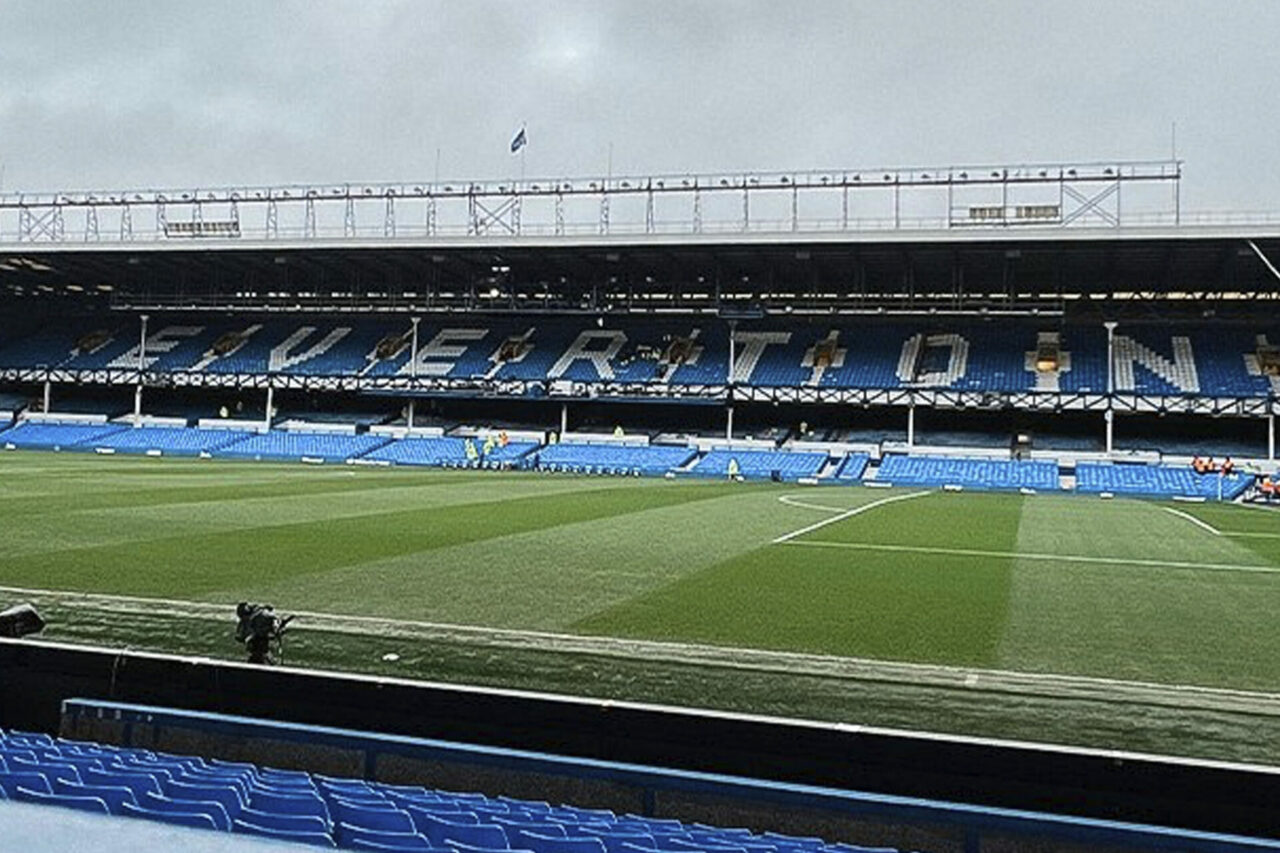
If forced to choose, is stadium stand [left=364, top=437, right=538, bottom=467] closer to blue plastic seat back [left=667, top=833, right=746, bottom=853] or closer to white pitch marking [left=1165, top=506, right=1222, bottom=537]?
white pitch marking [left=1165, top=506, right=1222, bottom=537]

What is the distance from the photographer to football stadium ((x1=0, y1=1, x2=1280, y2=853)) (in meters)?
Answer: 5.75

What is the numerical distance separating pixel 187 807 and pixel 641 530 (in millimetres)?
18284

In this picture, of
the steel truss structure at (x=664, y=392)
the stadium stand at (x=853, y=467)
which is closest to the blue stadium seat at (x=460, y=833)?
the stadium stand at (x=853, y=467)

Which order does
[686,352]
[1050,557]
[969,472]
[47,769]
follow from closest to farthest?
[47,769] < [1050,557] < [969,472] < [686,352]

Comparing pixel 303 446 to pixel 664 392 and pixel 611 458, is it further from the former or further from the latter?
pixel 664 392

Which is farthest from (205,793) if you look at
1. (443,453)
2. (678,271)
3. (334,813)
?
(678,271)

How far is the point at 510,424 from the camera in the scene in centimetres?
5988

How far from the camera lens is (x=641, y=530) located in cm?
2236

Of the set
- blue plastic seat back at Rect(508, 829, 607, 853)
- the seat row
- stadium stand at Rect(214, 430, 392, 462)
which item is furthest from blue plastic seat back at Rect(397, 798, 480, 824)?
stadium stand at Rect(214, 430, 392, 462)

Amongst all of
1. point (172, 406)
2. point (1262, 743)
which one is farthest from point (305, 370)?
point (1262, 743)

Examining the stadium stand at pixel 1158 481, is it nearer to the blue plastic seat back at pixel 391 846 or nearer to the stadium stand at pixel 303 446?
the stadium stand at pixel 303 446

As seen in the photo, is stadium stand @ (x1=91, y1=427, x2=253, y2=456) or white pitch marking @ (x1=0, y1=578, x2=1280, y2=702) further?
stadium stand @ (x1=91, y1=427, x2=253, y2=456)

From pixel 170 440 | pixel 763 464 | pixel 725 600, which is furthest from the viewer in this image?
pixel 170 440

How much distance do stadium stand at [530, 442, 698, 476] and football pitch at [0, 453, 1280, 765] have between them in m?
20.7
